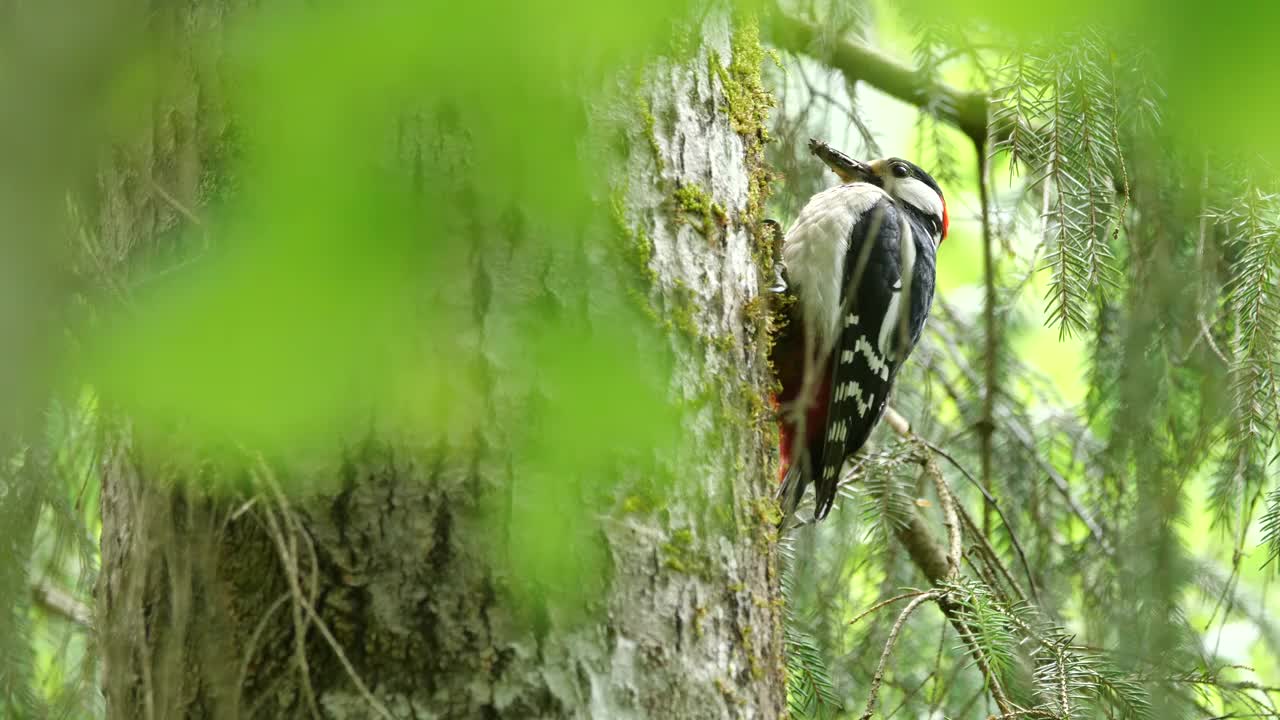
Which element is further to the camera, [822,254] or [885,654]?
[822,254]

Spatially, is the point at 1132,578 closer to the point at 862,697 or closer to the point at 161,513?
the point at 161,513

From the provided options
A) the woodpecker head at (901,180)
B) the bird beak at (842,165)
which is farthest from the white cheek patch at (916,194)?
the bird beak at (842,165)

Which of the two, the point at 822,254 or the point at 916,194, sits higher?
the point at 916,194

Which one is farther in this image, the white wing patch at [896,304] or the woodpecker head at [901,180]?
the woodpecker head at [901,180]

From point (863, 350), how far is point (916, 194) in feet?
2.31

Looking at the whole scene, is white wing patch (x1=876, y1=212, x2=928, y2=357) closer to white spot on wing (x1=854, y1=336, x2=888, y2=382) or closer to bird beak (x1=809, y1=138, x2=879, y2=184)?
white spot on wing (x1=854, y1=336, x2=888, y2=382)

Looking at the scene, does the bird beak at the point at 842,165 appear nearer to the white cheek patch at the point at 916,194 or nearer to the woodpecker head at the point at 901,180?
the woodpecker head at the point at 901,180

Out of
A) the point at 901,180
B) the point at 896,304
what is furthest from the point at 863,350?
the point at 901,180

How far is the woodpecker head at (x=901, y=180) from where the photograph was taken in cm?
265

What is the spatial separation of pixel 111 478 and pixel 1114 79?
4.10 feet

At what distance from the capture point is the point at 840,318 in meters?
2.44

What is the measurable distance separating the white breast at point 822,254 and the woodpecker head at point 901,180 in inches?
4.5

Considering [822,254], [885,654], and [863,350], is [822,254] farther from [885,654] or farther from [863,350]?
[885,654]

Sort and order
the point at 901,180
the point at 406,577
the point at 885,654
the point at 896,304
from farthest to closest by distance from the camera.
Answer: the point at 901,180
the point at 896,304
the point at 885,654
the point at 406,577
